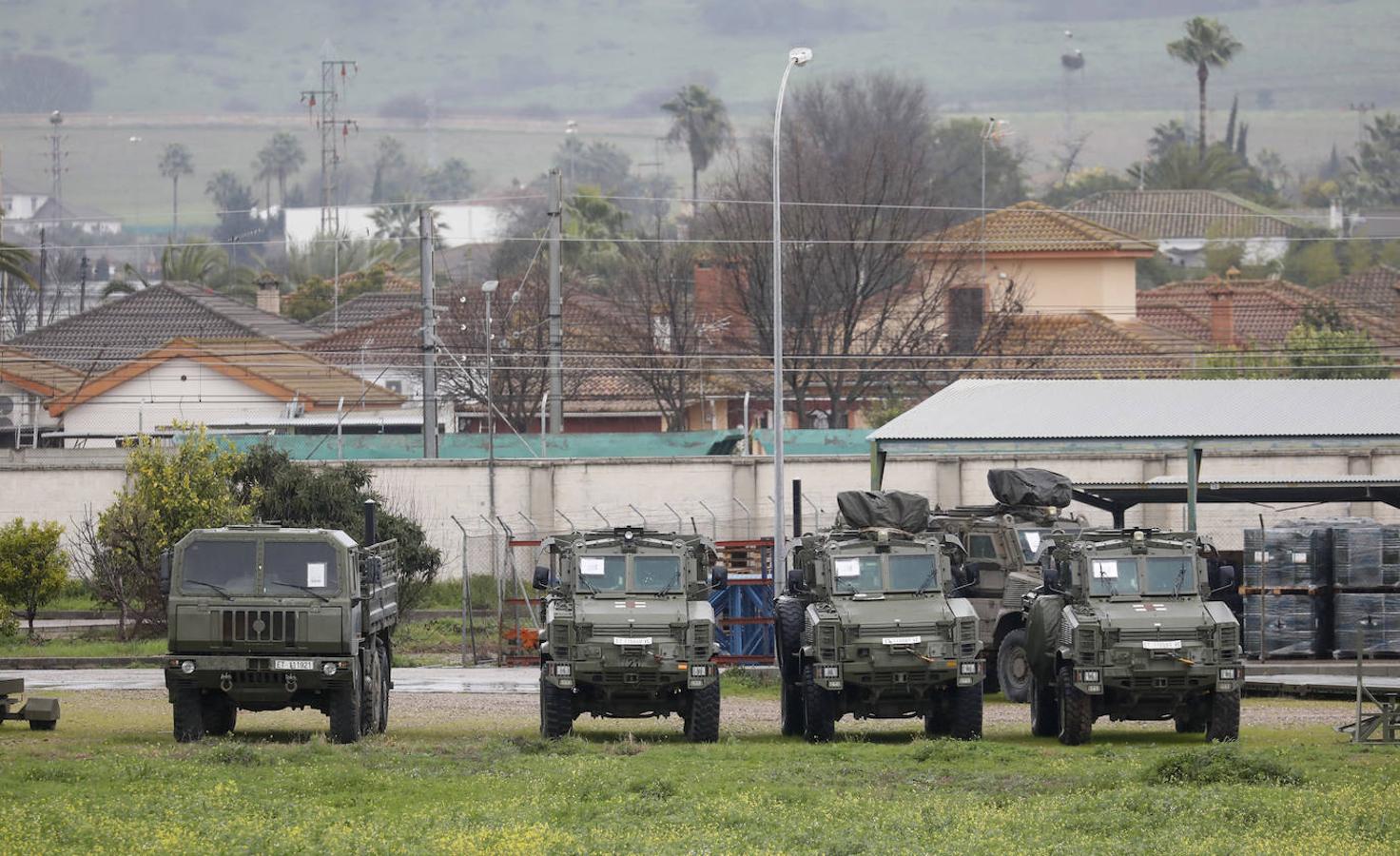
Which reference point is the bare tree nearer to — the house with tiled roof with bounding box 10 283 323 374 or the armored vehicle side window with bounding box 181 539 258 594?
the house with tiled roof with bounding box 10 283 323 374

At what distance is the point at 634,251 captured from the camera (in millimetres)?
95562

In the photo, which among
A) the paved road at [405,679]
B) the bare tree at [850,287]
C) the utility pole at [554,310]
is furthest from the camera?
the bare tree at [850,287]

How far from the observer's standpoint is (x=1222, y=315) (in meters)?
74.1

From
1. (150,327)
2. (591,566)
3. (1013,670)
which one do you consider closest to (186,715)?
(591,566)

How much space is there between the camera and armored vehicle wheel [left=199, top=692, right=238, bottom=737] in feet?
74.3

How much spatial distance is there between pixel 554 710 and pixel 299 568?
10.7 ft

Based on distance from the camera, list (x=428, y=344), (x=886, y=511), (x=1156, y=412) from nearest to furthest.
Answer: (x=886, y=511)
(x=1156, y=412)
(x=428, y=344)

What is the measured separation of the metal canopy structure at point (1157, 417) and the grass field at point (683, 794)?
10.1 metres

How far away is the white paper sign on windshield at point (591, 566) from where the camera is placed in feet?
75.2

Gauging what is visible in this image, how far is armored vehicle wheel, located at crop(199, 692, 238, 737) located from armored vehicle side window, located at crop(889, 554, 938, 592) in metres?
7.75

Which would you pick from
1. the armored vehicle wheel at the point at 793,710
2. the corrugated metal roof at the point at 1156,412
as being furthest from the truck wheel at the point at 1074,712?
the corrugated metal roof at the point at 1156,412

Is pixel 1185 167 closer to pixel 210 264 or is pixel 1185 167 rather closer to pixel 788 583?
pixel 210 264

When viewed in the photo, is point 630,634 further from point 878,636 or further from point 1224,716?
point 1224,716

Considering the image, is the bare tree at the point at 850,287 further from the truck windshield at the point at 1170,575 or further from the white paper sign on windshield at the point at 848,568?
the white paper sign on windshield at the point at 848,568
